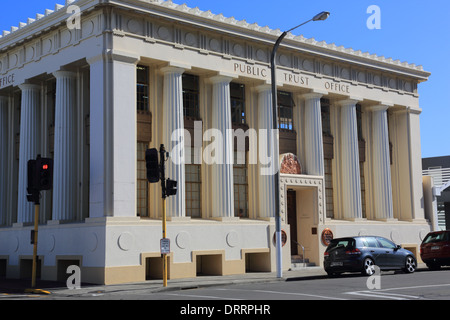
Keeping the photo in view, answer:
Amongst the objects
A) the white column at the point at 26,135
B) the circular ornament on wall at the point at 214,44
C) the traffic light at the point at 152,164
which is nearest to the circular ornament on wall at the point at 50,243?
the white column at the point at 26,135

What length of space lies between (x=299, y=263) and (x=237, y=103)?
7.49 metres

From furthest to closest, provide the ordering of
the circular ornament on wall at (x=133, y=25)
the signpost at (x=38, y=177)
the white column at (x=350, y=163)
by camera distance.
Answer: the white column at (x=350, y=163), the circular ornament on wall at (x=133, y=25), the signpost at (x=38, y=177)

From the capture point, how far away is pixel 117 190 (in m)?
21.8

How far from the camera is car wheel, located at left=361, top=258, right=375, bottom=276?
856 inches

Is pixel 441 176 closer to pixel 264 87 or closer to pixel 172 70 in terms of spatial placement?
pixel 264 87

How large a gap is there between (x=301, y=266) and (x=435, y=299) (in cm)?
1384

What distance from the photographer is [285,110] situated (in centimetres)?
2884

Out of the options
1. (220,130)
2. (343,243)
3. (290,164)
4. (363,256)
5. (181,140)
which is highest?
(220,130)

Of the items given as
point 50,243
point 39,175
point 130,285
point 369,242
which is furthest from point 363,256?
point 50,243

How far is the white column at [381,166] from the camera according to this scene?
31.4 metres

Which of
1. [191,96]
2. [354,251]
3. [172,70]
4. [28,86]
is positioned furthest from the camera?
[28,86]

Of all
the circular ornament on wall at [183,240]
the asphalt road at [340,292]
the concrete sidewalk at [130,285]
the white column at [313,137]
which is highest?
the white column at [313,137]

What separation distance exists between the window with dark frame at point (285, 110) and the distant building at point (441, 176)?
1577 cm

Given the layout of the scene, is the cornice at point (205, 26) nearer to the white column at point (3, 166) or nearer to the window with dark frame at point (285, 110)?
the window with dark frame at point (285, 110)
